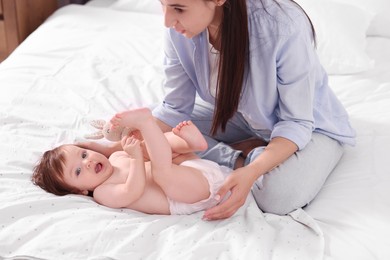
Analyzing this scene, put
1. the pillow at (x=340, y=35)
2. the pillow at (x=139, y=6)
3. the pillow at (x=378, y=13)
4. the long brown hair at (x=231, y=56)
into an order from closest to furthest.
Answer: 1. the long brown hair at (x=231, y=56)
2. the pillow at (x=340, y=35)
3. the pillow at (x=378, y=13)
4. the pillow at (x=139, y=6)

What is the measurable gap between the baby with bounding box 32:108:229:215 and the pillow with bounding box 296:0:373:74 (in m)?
0.73

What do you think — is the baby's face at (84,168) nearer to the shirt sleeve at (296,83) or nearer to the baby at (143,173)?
the baby at (143,173)

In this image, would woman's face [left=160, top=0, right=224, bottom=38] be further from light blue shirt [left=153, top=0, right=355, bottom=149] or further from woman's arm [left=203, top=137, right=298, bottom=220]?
woman's arm [left=203, top=137, right=298, bottom=220]

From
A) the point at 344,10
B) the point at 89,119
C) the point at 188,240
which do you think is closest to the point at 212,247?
the point at 188,240

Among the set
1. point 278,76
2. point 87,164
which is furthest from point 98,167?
point 278,76

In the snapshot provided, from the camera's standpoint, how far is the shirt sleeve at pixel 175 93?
1.50 meters

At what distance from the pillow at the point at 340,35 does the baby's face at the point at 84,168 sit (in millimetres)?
905

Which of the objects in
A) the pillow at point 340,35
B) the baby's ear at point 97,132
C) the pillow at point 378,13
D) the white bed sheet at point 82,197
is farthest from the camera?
the pillow at point 378,13

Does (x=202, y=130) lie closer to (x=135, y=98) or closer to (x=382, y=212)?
(x=135, y=98)

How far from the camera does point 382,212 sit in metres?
1.24

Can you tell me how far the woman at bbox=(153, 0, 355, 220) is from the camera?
123 cm

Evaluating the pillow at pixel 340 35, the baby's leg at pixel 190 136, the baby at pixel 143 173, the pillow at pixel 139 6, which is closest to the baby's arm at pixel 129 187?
the baby at pixel 143 173

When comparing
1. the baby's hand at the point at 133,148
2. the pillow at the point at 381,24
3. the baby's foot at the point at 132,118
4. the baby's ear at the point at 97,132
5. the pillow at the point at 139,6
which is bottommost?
the baby's ear at the point at 97,132

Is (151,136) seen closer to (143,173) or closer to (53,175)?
(143,173)
